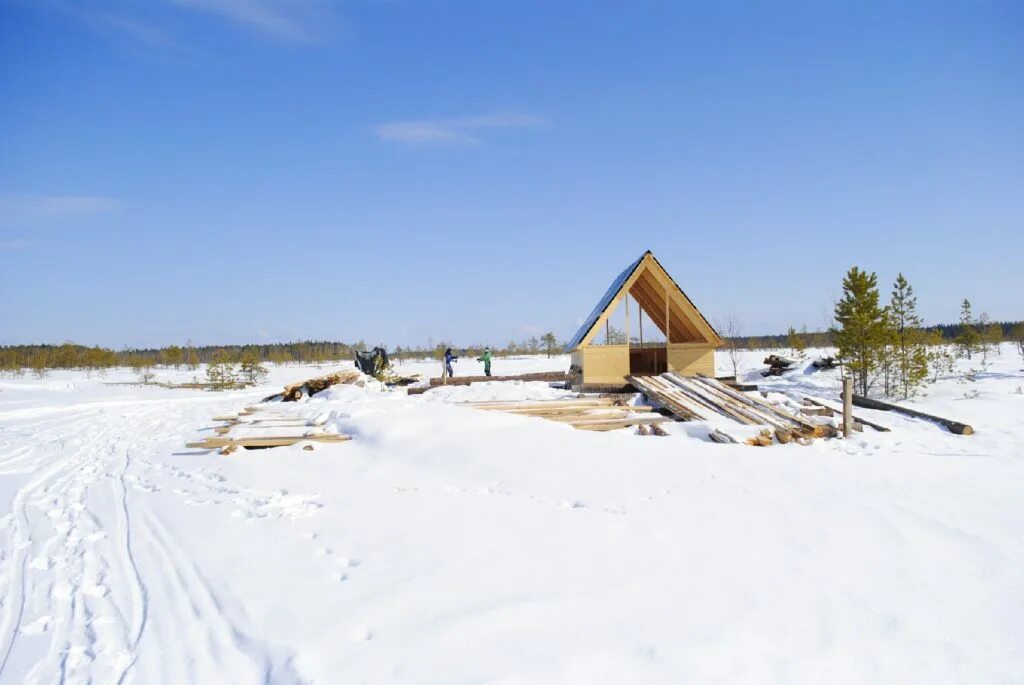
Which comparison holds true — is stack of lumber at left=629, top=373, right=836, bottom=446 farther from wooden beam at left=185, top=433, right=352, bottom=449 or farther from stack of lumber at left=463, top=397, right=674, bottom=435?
wooden beam at left=185, top=433, right=352, bottom=449

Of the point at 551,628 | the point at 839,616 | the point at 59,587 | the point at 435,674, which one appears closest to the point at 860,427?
the point at 839,616

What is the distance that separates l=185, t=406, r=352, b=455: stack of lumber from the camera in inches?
397

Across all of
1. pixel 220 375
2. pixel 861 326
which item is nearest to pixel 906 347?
pixel 861 326

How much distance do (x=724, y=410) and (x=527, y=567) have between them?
8291 mm

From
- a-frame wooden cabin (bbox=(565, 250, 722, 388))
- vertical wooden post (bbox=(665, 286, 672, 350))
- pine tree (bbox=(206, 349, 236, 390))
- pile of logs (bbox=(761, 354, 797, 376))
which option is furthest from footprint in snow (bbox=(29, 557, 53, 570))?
pine tree (bbox=(206, 349, 236, 390))

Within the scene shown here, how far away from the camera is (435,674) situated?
3080 millimetres

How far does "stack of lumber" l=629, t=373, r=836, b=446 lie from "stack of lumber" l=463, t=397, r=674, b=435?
625 millimetres

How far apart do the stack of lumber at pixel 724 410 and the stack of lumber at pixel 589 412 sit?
625 mm

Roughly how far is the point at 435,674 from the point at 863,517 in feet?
13.6

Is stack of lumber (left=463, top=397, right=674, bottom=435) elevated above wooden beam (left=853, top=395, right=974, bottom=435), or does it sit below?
above

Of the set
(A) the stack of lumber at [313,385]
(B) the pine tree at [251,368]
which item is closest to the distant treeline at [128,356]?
(B) the pine tree at [251,368]

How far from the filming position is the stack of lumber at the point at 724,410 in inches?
386

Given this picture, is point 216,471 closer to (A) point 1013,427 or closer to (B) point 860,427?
(B) point 860,427

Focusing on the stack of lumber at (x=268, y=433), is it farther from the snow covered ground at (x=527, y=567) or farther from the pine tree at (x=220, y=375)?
the pine tree at (x=220, y=375)
